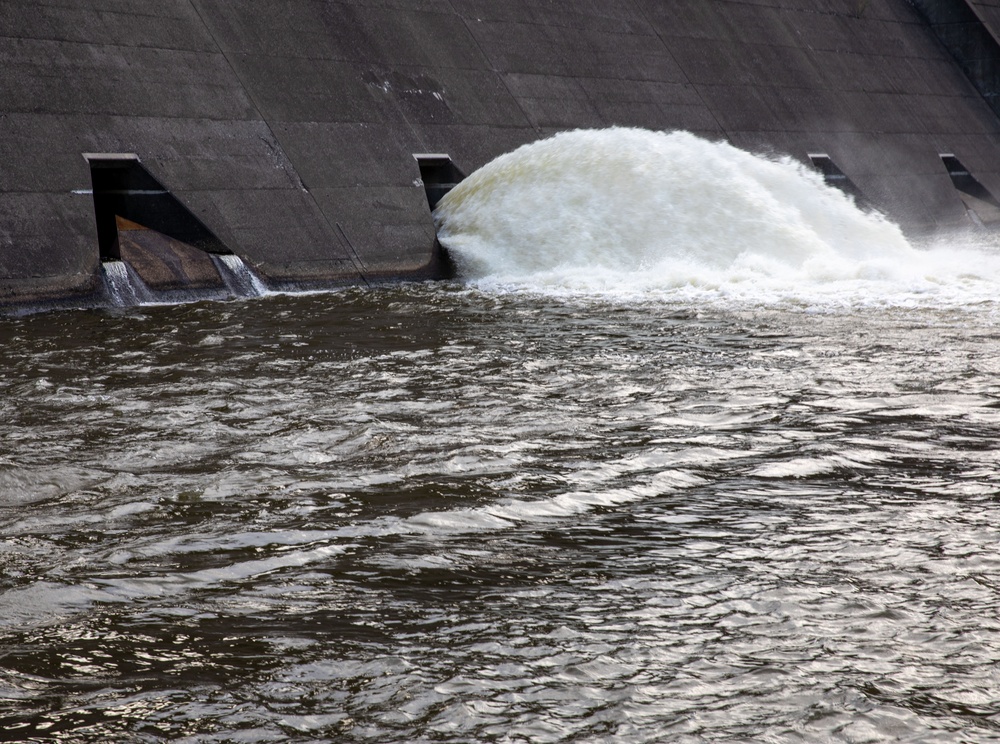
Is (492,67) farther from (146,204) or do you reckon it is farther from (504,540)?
(504,540)

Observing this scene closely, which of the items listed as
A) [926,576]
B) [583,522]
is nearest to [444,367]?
[583,522]

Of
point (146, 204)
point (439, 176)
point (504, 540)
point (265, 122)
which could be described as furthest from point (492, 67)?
point (504, 540)

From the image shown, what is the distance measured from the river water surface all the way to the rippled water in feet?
0.04

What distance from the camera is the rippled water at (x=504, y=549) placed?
2857 millimetres

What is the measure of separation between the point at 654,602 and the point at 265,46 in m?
11.5

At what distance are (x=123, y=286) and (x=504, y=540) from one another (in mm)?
7563

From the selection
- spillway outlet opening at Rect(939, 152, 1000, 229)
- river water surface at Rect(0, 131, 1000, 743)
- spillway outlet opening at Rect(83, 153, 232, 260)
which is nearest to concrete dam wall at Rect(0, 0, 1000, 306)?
spillway outlet opening at Rect(83, 153, 232, 260)

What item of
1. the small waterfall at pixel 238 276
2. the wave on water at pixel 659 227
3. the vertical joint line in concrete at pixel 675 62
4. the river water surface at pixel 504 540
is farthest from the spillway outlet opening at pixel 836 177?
the river water surface at pixel 504 540

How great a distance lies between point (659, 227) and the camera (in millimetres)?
12719

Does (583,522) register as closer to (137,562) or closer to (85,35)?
(137,562)

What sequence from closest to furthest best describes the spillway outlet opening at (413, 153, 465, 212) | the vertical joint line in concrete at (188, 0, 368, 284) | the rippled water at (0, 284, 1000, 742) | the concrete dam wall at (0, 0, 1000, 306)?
the rippled water at (0, 284, 1000, 742) → the concrete dam wall at (0, 0, 1000, 306) → the vertical joint line in concrete at (188, 0, 368, 284) → the spillway outlet opening at (413, 153, 465, 212)

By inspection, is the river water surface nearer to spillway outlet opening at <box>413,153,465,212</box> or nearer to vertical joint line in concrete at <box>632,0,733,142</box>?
spillway outlet opening at <box>413,153,465,212</box>

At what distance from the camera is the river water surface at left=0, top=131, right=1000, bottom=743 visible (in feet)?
9.39

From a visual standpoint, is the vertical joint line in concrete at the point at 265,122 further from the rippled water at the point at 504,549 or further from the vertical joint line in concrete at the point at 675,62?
the vertical joint line in concrete at the point at 675,62
